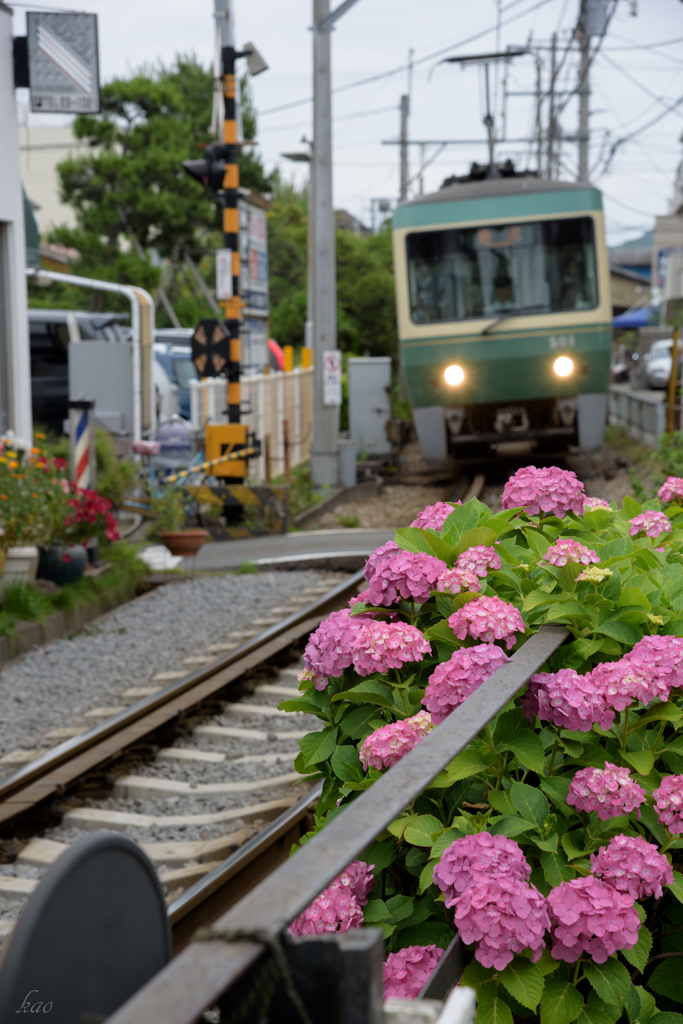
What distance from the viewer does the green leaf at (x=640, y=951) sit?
201 cm

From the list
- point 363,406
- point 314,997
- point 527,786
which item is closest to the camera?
point 314,997

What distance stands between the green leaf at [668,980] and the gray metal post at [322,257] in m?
14.1

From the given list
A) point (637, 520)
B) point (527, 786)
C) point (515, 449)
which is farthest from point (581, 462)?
point (527, 786)

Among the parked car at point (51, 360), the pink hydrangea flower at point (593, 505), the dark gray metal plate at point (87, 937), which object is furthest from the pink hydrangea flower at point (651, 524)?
the parked car at point (51, 360)

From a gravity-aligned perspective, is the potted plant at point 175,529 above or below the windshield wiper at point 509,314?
below

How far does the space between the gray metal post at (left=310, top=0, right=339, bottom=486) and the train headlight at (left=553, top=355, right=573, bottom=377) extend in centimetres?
392

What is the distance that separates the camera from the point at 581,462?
1780 centimetres

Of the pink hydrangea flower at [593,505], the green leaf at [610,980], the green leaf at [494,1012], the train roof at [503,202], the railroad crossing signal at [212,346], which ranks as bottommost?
the green leaf at [494,1012]

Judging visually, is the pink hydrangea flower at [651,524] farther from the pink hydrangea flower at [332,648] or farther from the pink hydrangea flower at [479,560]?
the pink hydrangea flower at [332,648]

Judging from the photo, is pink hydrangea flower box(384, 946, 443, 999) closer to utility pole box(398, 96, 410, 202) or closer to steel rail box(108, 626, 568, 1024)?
steel rail box(108, 626, 568, 1024)

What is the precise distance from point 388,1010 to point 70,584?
7.85 m

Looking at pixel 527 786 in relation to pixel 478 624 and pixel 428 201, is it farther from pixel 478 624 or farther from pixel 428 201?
pixel 428 201

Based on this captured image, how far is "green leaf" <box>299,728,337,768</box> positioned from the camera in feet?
7.95

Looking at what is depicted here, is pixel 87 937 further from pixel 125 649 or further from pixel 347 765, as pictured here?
pixel 125 649
